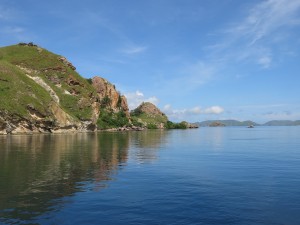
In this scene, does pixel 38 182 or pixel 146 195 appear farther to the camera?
pixel 38 182

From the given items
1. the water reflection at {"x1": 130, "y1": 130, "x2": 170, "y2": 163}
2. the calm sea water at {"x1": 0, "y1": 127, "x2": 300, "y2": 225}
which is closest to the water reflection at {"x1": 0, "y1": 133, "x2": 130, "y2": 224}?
the calm sea water at {"x1": 0, "y1": 127, "x2": 300, "y2": 225}

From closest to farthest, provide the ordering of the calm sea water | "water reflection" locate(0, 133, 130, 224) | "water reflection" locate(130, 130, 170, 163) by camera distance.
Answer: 1. the calm sea water
2. "water reflection" locate(0, 133, 130, 224)
3. "water reflection" locate(130, 130, 170, 163)

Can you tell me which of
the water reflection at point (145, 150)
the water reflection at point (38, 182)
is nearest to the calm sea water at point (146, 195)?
the water reflection at point (38, 182)

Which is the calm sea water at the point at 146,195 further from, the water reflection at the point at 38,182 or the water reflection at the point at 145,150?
the water reflection at the point at 145,150

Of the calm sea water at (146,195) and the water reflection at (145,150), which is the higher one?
the water reflection at (145,150)

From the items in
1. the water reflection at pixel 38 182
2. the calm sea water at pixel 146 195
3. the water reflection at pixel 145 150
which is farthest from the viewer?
the water reflection at pixel 145 150

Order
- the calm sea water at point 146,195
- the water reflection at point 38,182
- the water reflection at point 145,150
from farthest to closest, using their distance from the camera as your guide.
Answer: the water reflection at point 145,150, the water reflection at point 38,182, the calm sea water at point 146,195

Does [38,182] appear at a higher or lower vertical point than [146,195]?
higher

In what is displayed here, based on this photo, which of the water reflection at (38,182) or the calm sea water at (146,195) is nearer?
the calm sea water at (146,195)

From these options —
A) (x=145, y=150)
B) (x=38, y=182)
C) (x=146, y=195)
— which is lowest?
(x=146, y=195)

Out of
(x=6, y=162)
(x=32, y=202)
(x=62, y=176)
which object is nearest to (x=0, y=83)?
(x=6, y=162)

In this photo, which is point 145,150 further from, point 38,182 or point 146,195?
point 146,195

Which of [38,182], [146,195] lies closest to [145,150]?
[38,182]

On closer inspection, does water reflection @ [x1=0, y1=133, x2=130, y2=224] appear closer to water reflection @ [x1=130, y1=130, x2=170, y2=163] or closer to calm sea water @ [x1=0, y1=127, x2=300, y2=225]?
calm sea water @ [x1=0, y1=127, x2=300, y2=225]
